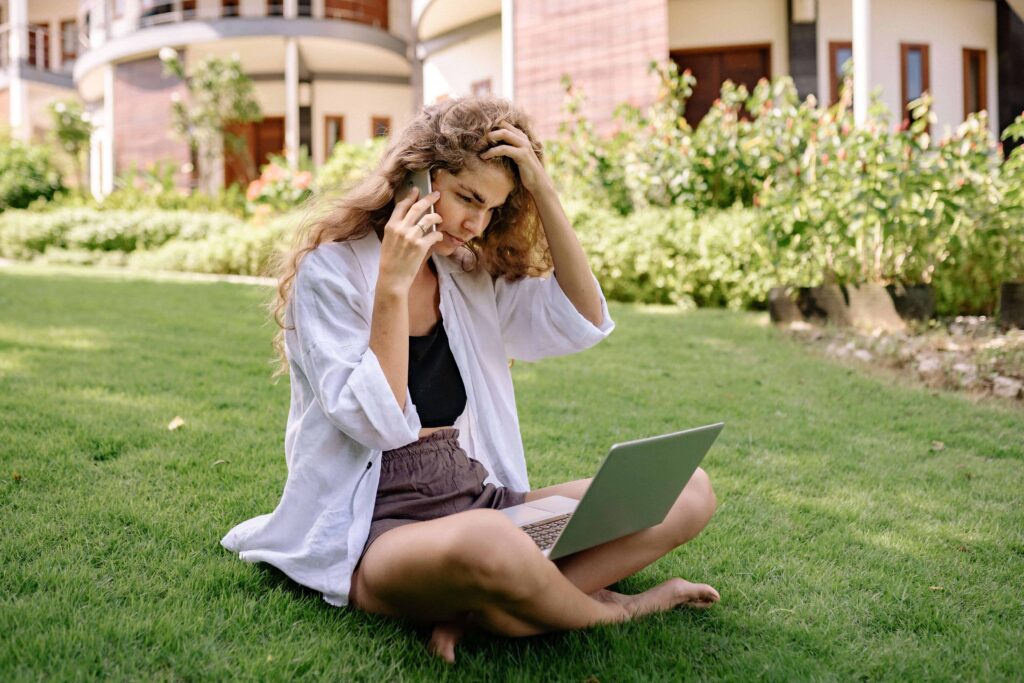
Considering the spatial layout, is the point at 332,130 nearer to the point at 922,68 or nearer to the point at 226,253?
the point at 226,253

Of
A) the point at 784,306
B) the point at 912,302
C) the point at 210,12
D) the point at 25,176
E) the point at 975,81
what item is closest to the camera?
the point at 912,302

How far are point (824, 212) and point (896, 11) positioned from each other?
7.63 metres

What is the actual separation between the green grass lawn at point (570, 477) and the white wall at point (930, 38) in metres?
→ 8.39

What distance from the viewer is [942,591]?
2.59 meters

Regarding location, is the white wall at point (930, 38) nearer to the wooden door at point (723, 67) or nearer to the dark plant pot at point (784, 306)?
the wooden door at point (723, 67)

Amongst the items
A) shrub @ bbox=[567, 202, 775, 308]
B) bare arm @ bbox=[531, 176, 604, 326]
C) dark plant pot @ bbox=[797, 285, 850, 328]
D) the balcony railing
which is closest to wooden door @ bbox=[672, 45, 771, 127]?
shrub @ bbox=[567, 202, 775, 308]

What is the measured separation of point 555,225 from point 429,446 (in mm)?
701

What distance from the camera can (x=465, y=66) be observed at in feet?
51.3

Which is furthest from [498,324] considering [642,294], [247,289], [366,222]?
[247,289]

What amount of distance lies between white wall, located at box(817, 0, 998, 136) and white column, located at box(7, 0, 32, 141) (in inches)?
795

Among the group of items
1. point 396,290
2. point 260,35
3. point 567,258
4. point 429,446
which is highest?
point 260,35

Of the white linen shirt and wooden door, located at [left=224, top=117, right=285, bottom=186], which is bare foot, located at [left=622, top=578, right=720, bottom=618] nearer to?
the white linen shirt

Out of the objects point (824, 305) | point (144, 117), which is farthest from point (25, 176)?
point (824, 305)

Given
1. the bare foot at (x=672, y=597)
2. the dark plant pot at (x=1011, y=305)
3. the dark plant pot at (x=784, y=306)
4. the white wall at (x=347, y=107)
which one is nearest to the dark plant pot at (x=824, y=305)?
the dark plant pot at (x=784, y=306)
